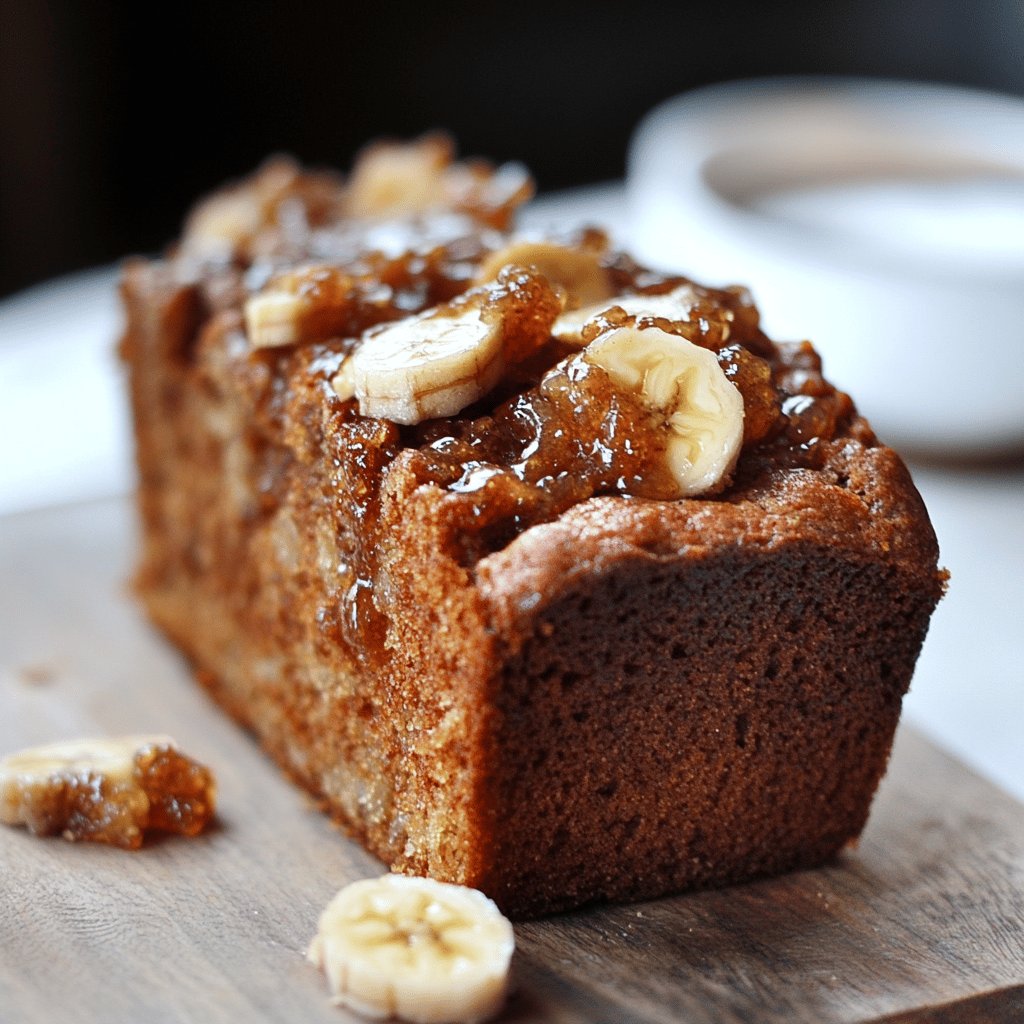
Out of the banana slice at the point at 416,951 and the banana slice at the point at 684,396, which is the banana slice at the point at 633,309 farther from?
the banana slice at the point at 416,951

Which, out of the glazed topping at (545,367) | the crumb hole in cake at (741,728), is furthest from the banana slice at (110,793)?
the crumb hole in cake at (741,728)

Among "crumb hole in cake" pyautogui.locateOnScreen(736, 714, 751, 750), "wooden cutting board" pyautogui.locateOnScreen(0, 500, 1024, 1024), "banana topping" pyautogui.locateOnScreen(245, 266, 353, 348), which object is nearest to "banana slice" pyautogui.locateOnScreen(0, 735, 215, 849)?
"wooden cutting board" pyautogui.locateOnScreen(0, 500, 1024, 1024)

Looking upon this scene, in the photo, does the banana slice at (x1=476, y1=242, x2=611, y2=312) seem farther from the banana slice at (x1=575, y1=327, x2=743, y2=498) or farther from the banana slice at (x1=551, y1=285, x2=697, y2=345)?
the banana slice at (x1=575, y1=327, x2=743, y2=498)

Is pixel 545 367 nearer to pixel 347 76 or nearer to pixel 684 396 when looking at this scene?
pixel 684 396

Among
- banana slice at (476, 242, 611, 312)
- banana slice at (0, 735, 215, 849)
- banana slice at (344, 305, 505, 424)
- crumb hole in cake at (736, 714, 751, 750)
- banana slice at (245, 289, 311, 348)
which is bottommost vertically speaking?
banana slice at (0, 735, 215, 849)

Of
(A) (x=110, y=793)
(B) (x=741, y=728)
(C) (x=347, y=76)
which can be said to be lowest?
(A) (x=110, y=793)

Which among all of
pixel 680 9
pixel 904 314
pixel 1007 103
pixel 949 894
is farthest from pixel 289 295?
pixel 680 9

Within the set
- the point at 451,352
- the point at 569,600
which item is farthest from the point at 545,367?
the point at 569,600
